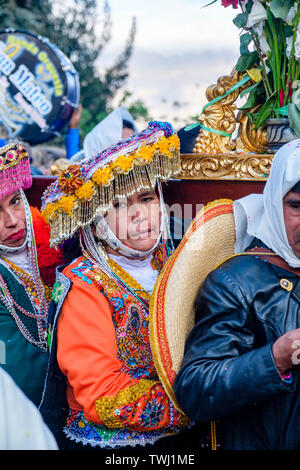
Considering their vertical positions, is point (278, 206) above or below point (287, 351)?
above

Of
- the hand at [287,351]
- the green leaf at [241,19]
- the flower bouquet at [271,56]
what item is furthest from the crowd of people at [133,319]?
the green leaf at [241,19]

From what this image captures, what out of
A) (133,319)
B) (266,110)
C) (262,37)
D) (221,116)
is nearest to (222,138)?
(221,116)

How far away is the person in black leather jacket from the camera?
4.59ft

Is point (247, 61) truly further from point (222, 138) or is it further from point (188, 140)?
point (188, 140)

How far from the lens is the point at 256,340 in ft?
5.16

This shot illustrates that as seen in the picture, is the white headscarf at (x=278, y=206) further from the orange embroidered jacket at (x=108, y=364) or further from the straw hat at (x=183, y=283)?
the orange embroidered jacket at (x=108, y=364)

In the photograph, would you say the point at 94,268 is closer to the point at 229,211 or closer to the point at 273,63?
the point at 229,211

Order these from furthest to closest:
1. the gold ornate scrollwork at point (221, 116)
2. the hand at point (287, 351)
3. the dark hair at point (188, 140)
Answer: the dark hair at point (188, 140) < the gold ornate scrollwork at point (221, 116) < the hand at point (287, 351)

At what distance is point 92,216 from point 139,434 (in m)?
0.83

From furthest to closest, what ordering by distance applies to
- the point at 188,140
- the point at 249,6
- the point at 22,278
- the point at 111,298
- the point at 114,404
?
the point at 188,140 < the point at 22,278 < the point at 249,6 < the point at 111,298 < the point at 114,404

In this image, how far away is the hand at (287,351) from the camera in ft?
4.48

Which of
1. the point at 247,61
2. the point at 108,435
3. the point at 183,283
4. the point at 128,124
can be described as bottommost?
the point at 108,435

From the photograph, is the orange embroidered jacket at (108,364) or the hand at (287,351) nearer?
the hand at (287,351)

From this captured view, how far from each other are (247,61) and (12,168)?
3.95ft
